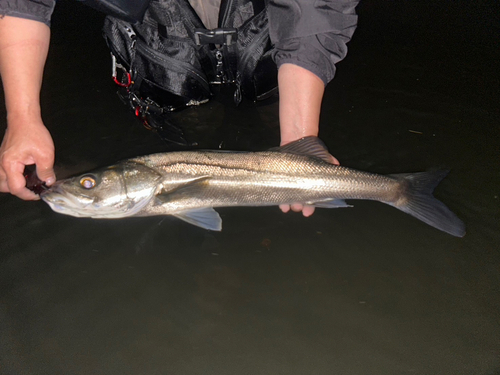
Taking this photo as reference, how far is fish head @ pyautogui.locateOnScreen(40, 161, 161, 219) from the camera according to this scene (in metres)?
2.00

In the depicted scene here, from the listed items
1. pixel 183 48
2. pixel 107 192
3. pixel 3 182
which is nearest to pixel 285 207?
pixel 107 192

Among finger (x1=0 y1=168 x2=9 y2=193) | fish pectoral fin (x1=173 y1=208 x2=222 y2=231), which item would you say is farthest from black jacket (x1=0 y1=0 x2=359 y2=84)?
fish pectoral fin (x1=173 y1=208 x2=222 y2=231)

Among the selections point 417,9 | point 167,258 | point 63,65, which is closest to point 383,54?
point 417,9

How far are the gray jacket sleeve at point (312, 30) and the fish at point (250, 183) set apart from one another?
1.95ft

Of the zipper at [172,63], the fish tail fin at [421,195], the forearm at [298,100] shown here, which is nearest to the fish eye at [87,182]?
the zipper at [172,63]

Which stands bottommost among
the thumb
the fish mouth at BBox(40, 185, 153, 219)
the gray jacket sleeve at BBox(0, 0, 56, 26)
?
the fish mouth at BBox(40, 185, 153, 219)

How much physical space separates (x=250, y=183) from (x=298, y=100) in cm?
72

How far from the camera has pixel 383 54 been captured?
14.4 ft

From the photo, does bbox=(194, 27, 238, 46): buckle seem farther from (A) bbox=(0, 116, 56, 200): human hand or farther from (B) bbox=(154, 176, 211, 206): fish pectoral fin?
(A) bbox=(0, 116, 56, 200): human hand

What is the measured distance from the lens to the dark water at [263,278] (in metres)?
1.91

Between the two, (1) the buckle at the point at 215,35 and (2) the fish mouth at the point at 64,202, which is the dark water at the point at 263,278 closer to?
(2) the fish mouth at the point at 64,202

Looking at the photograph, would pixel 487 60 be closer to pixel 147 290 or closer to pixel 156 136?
pixel 156 136

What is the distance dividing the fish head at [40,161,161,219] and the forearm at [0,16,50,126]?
0.48 m

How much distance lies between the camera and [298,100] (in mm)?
2328
